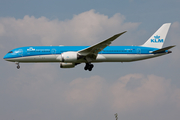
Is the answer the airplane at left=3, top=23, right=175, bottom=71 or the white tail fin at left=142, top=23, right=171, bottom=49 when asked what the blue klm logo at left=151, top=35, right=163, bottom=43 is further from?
the airplane at left=3, top=23, right=175, bottom=71

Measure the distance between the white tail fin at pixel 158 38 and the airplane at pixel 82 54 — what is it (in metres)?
1.41

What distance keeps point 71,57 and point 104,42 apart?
5846mm

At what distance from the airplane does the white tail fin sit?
1.41 meters

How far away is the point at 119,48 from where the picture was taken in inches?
2042

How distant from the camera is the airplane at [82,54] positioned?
4853 centimetres

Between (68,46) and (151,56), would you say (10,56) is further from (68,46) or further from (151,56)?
(151,56)

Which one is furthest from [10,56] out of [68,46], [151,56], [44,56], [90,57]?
[151,56]

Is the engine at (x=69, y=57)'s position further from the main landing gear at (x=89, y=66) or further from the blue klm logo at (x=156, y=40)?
the blue klm logo at (x=156, y=40)

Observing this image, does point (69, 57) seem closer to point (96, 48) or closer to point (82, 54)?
point (82, 54)

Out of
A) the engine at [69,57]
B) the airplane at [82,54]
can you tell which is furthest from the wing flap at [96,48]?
the engine at [69,57]

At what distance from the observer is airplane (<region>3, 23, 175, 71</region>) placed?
4853cm

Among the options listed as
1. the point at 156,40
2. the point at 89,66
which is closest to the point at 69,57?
the point at 89,66

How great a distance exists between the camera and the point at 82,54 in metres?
48.9

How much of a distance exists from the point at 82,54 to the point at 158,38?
1645cm
